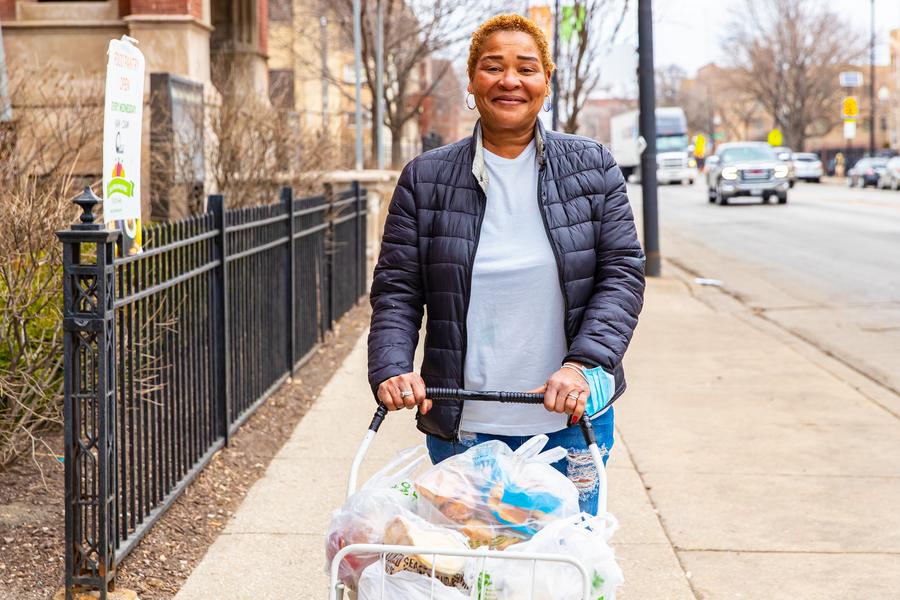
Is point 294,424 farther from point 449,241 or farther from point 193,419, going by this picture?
point 449,241

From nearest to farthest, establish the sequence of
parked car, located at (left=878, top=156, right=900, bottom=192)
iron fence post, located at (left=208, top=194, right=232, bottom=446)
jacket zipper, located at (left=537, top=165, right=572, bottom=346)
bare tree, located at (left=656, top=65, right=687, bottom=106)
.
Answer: jacket zipper, located at (left=537, top=165, right=572, bottom=346), iron fence post, located at (left=208, top=194, right=232, bottom=446), parked car, located at (left=878, top=156, right=900, bottom=192), bare tree, located at (left=656, top=65, right=687, bottom=106)

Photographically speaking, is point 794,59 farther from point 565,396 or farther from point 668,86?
point 565,396

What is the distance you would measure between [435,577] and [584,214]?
1097 mm

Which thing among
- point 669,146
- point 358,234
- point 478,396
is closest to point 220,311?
point 478,396

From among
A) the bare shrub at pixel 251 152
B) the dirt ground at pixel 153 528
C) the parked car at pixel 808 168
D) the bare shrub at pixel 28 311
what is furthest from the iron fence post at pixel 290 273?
the parked car at pixel 808 168

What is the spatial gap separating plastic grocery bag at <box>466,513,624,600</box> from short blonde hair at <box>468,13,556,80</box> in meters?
1.25

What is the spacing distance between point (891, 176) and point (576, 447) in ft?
159

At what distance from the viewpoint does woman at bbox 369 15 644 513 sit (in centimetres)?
313

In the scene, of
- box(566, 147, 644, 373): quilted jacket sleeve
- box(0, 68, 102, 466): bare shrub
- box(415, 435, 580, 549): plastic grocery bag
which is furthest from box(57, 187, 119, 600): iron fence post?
box(415, 435, 580, 549): plastic grocery bag

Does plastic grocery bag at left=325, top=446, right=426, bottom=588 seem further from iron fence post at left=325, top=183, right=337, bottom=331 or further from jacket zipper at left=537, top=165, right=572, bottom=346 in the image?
iron fence post at left=325, top=183, right=337, bottom=331

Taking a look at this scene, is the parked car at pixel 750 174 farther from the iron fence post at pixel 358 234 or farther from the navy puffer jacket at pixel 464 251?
the navy puffer jacket at pixel 464 251

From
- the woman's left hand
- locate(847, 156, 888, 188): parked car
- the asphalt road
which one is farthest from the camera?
locate(847, 156, 888, 188): parked car

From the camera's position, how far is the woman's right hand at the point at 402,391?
2.90m

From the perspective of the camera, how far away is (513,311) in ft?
10.4
